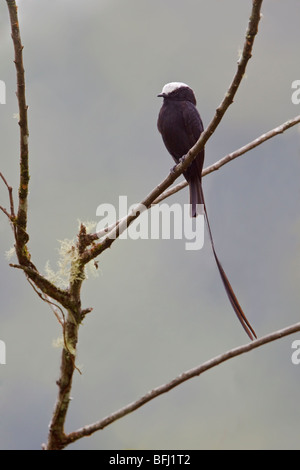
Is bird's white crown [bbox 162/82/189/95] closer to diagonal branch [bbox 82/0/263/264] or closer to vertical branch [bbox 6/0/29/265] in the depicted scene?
diagonal branch [bbox 82/0/263/264]

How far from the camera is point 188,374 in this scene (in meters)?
1.33

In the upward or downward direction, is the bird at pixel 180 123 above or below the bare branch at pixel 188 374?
above

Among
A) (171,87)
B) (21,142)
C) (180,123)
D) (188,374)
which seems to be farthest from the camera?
(171,87)

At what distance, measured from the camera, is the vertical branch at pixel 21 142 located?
1.47m

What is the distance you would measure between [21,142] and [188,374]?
78cm

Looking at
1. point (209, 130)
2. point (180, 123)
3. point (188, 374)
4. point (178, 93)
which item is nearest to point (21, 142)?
point (209, 130)

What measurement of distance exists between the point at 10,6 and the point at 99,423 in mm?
1117

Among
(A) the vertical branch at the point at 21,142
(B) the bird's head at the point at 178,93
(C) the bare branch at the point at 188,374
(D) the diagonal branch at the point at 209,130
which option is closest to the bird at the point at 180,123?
(B) the bird's head at the point at 178,93

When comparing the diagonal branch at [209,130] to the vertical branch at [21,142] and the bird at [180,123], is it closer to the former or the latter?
the vertical branch at [21,142]

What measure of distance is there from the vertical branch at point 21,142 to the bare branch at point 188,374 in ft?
1.72

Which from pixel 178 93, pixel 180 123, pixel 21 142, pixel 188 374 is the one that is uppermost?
pixel 178 93

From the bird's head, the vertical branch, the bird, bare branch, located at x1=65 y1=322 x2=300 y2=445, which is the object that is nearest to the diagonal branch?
the vertical branch

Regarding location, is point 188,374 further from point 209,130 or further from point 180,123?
point 180,123
